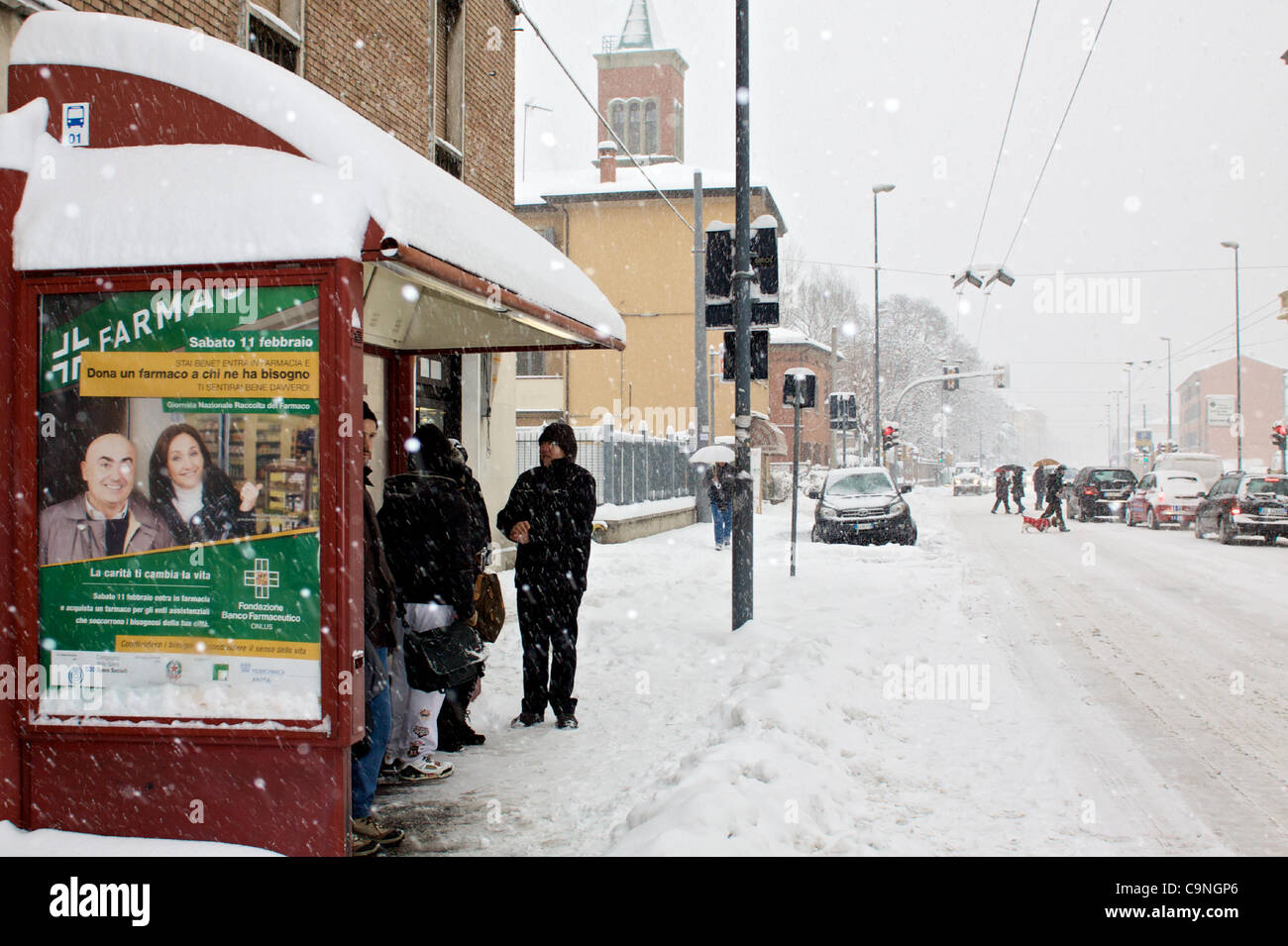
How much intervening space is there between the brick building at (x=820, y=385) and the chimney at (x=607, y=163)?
11560 mm

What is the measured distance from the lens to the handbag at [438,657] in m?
4.99

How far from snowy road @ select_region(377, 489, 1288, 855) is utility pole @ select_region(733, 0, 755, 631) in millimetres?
475

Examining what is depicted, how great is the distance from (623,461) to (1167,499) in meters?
15.8

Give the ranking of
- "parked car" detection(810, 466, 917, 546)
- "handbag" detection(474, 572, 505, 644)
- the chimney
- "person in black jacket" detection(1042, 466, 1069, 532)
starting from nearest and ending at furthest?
"handbag" detection(474, 572, 505, 644), "parked car" detection(810, 466, 917, 546), "person in black jacket" detection(1042, 466, 1069, 532), the chimney

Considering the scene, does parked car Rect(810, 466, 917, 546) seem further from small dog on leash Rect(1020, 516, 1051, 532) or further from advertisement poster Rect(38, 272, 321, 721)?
advertisement poster Rect(38, 272, 321, 721)

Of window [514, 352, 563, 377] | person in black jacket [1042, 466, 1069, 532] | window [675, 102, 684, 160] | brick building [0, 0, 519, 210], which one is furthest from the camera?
window [675, 102, 684, 160]

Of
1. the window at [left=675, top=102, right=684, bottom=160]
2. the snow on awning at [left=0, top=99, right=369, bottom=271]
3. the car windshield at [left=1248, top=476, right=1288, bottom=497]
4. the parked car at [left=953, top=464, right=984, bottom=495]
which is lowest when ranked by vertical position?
the parked car at [left=953, top=464, right=984, bottom=495]

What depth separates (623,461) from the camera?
815 inches

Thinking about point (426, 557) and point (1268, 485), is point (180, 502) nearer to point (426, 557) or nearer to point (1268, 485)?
point (426, 557)

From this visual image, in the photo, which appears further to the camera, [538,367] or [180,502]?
[538,367]

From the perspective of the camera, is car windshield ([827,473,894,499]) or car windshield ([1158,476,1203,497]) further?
car windshield ([1158,476,1203,497])

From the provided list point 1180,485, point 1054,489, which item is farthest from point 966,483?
point 1054,489

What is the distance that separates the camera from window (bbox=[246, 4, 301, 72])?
845 centimetres

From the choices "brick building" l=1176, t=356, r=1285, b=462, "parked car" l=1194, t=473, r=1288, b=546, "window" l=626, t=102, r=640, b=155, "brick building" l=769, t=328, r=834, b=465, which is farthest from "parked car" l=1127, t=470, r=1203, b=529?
"brick building" l=1176, t=356, r=1285, b=462
